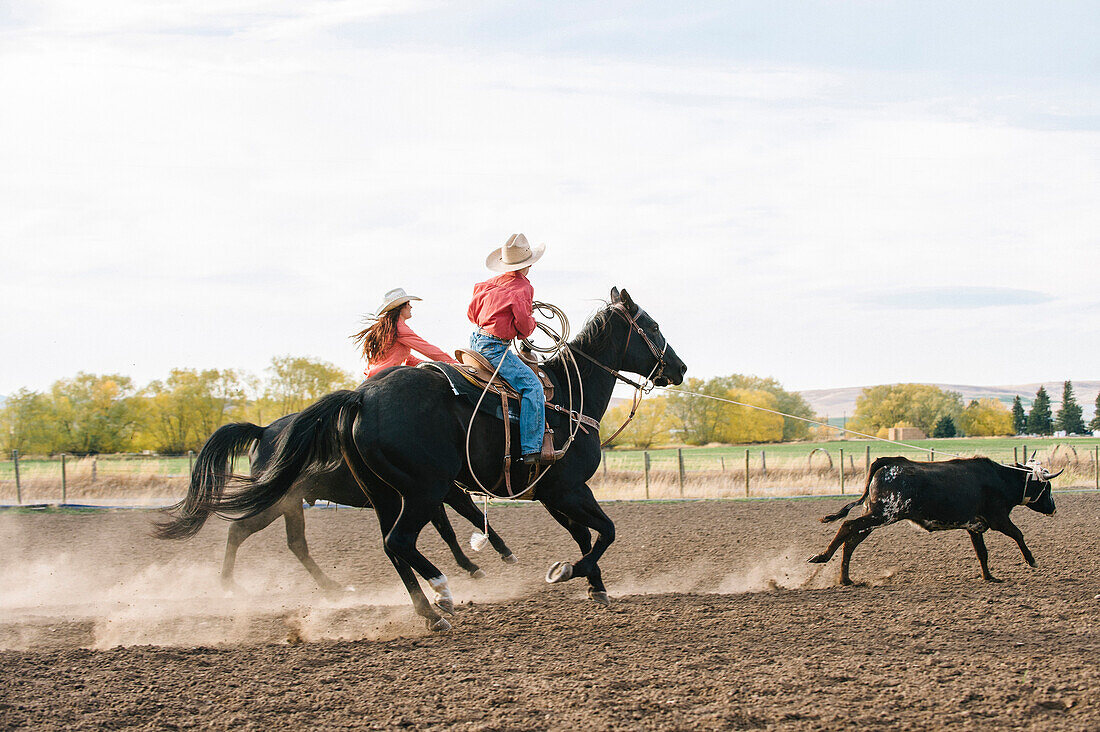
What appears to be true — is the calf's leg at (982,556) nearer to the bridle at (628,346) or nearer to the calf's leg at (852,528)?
the calf's leg at (852,528)

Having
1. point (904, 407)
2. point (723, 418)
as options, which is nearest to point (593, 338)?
point (723, 418)

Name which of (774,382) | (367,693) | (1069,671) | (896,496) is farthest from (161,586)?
Result: (774,382)

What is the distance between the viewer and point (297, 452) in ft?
19.6

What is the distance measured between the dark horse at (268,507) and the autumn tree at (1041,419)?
227 feet

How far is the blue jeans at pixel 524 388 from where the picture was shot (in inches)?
245

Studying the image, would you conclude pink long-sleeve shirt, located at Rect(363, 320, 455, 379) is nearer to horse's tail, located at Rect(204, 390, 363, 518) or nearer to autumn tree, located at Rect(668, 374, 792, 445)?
horse's tail, located at Rect(204, 390, 363, 518)

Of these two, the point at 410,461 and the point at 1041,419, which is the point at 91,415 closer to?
the point at 410,461

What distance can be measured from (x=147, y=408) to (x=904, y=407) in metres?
47.0

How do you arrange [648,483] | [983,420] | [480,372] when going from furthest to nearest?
[983,420], [648,483], [480,372]

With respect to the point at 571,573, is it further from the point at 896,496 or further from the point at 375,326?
the point at 896,496

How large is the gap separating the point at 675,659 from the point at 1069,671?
6.54ft

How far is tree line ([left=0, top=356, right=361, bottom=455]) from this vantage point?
128 feet

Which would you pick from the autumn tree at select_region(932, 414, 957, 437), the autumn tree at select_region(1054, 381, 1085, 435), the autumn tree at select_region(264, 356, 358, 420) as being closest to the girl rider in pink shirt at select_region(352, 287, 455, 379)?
the autumn tree at select_region(264, 356, 358, 420)

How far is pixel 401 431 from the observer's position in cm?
571
